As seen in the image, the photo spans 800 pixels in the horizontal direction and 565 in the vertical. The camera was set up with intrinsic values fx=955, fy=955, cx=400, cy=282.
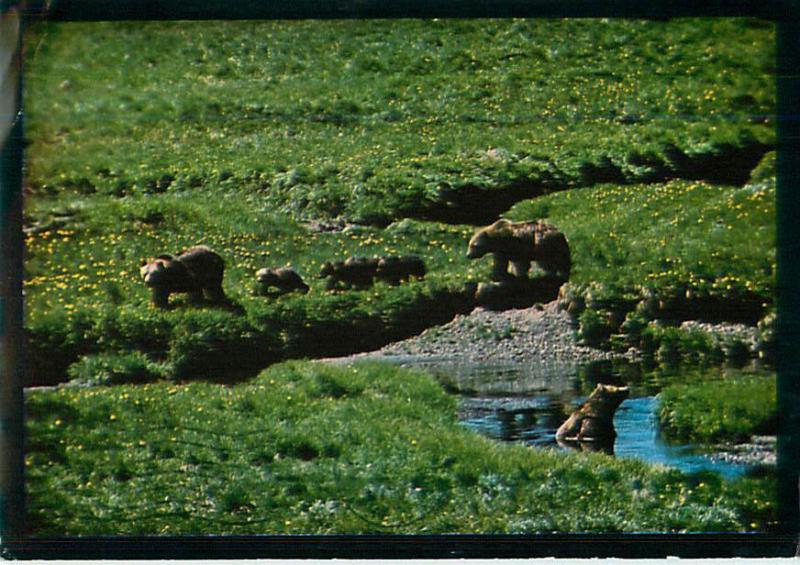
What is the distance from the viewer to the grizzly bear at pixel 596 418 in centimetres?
457

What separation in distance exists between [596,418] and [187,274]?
2082 millimetres

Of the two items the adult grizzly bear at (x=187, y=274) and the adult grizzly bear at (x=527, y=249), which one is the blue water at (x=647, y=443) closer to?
the adult grizzly bear at (x=527, y=249)

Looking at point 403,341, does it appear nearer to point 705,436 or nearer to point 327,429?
point 327,429

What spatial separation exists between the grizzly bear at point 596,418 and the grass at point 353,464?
10 cm

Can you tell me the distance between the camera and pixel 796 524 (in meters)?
4.63

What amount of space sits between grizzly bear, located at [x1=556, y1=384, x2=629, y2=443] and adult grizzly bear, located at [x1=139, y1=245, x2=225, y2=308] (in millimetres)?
1783

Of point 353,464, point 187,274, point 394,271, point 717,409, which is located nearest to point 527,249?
point 394,271

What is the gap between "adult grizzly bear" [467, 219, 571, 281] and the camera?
4598 mm

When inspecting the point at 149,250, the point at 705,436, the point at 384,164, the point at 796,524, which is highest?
the point at 384,164

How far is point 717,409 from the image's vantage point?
4.58 metres

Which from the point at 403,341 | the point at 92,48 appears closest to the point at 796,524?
the point at 403,341

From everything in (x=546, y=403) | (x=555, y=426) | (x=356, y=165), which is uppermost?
(x=356, y=165)

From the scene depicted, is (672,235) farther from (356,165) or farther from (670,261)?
(356,165)

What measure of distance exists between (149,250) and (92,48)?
1015 mm
